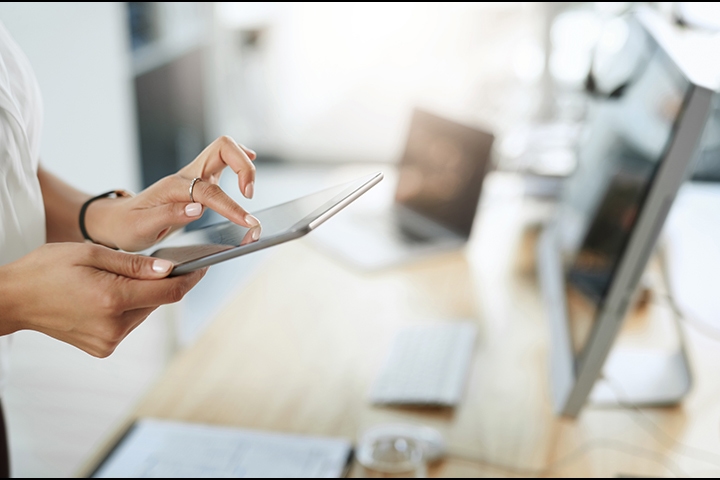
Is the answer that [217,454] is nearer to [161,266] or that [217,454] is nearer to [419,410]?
[419,410]

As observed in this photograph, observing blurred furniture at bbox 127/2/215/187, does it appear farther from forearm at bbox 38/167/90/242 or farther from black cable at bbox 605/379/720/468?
black cable at bbox 605/379/720/468

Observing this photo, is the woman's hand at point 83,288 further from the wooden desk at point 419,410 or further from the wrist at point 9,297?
the wooden desk at point 419,410

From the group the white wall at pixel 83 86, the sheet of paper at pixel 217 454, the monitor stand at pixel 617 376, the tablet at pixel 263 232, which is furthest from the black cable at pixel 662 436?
the white wall at pixel 83 86

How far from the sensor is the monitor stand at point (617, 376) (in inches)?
37.8

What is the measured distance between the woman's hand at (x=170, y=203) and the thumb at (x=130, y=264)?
91mm

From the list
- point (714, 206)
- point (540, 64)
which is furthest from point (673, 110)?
point (540, 64)

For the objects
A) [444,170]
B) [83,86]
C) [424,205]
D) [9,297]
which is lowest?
[424,205]

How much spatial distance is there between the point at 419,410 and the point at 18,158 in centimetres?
69

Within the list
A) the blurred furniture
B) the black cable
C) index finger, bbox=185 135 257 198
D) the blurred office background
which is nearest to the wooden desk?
the black cable

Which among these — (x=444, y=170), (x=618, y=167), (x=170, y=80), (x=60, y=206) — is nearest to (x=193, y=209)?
(x=60, y=206)

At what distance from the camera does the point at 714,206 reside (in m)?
1.23

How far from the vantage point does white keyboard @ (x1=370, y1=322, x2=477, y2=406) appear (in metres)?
1.06

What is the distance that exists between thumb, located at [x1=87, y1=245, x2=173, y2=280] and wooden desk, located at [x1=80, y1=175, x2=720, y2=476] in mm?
451

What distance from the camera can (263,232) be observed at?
0.60 m
